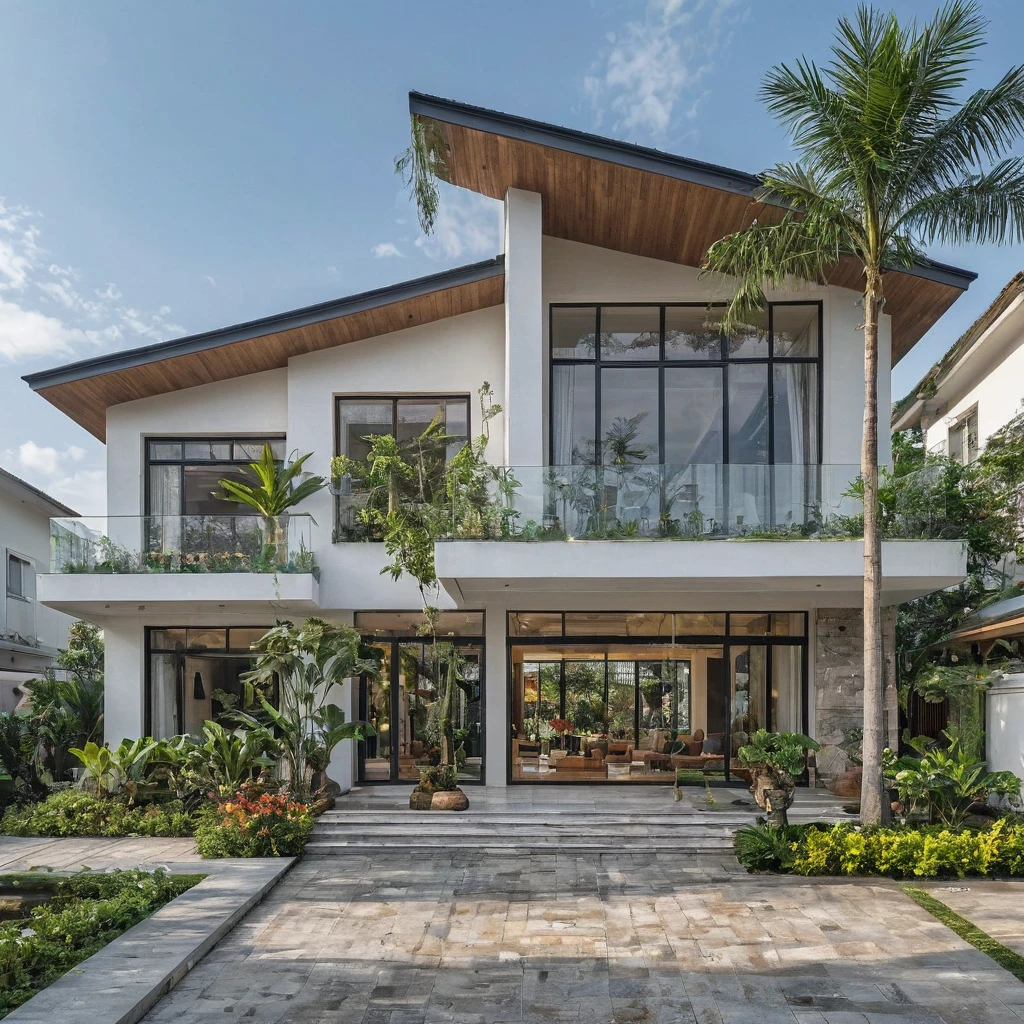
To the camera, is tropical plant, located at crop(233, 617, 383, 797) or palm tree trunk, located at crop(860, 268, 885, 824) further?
tropical plant, located at crop(233, 617, 383, 797)

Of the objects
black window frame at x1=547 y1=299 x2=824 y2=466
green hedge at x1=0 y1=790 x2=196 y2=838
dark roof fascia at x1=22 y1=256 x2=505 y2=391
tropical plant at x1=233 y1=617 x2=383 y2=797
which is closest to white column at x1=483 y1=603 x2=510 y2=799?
tropical plant at x1=233 y1=617 x2=383 y2=797

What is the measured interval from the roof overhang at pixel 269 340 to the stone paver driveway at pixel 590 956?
8131mm

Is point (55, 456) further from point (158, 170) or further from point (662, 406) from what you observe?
point (662, 406)

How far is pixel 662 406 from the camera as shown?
590 inches

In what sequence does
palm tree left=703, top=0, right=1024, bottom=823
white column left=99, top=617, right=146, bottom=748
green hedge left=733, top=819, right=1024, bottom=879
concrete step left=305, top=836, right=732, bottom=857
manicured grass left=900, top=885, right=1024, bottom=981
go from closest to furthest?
manicured grass left=900, top=885, right=1024, bottom=981 < green hedge left=733, top=819, right=1024, bottom=879 < palm tree left=703, top=0, right=1024, bottom=823 < concrete step left=305, top=836, right=732, bottom=857 < white column left=99, top=617, right=146, bottom=748

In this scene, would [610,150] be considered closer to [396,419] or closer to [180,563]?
[396,419]

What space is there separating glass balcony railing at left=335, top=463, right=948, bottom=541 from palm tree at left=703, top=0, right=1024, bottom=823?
1.47 meters

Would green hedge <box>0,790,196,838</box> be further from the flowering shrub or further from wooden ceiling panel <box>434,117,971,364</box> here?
wooden ceiling panel <box>434,117,971,364</box>

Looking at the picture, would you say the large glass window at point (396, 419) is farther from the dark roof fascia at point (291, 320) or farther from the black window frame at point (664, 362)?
the dark roof fascia at point (291, 320)

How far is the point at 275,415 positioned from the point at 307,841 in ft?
23.2

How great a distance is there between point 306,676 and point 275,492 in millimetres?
2986

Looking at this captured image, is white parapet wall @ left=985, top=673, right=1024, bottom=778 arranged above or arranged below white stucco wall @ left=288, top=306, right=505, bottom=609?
below

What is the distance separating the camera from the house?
14.2 m

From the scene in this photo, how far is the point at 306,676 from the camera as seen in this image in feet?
44.9
